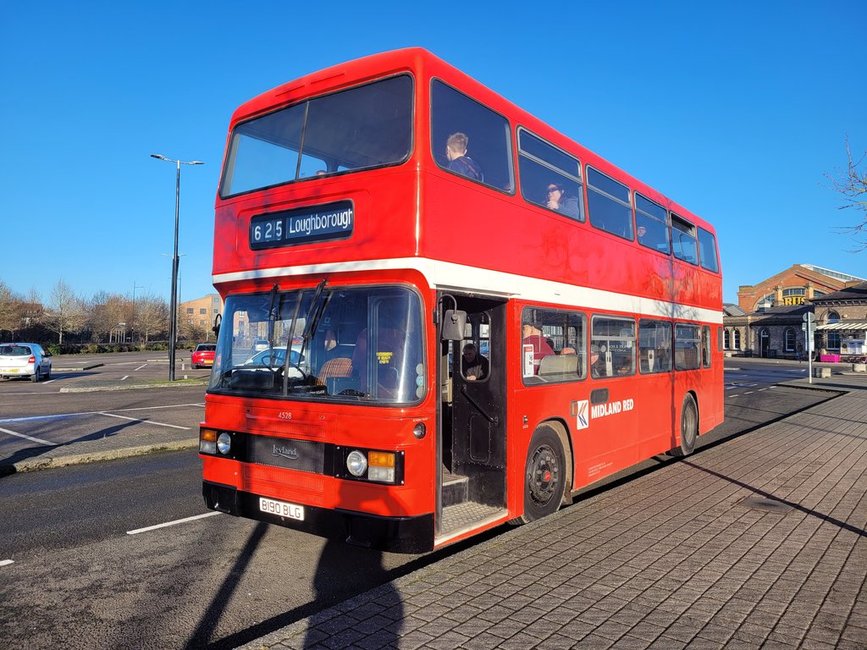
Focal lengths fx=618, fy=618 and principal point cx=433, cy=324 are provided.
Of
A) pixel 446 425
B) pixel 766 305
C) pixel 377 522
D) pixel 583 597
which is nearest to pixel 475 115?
pixel 446 425

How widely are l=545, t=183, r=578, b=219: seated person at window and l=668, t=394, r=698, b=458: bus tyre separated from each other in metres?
5.03

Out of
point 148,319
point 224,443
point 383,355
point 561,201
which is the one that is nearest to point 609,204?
point 561,201

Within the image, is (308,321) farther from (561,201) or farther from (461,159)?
(561,201)

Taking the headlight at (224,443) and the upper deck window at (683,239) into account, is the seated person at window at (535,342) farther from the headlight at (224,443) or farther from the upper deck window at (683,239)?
the upper deck window at (683,239)

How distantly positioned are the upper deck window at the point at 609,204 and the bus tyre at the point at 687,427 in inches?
150

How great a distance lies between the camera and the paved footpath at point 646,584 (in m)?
3.69

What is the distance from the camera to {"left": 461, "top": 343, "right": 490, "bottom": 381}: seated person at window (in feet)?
20.0

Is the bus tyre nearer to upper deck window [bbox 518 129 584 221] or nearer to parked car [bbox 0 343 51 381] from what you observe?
upper deck window [bbox 518 129 584 221]

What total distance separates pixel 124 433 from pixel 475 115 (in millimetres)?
10186

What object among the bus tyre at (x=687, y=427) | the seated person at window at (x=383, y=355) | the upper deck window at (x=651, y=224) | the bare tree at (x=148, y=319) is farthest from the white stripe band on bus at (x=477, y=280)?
the bare tree at (x=148, y=319)

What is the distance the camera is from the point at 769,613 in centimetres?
407

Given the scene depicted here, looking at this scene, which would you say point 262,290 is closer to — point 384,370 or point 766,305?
point 384,370

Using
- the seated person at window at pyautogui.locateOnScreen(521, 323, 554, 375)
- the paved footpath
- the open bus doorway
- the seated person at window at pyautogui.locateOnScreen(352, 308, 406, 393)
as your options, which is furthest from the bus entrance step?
the seated person at window at pyautogui.locateOnScreen(352, 308, 406, 393)

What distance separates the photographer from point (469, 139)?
5.58 m
